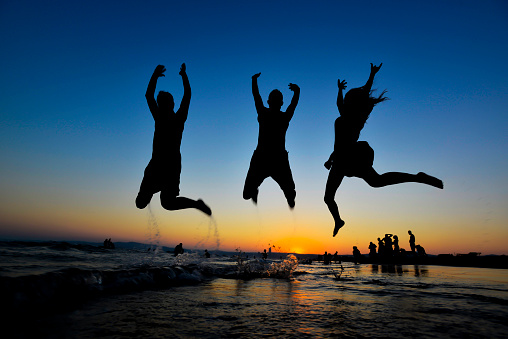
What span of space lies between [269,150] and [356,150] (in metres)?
1.82

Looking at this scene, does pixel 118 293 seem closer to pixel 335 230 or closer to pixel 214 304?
pixel 214 304

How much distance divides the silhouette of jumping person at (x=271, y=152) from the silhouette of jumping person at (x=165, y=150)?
1.53 meters

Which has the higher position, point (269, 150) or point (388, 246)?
point (269, 150)

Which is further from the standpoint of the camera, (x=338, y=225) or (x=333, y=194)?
(x=338, y=225)

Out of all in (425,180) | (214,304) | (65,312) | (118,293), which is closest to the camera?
(65,312)

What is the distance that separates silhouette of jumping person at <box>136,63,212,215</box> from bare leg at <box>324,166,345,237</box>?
3.19m

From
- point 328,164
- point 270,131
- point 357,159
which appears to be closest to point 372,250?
point 328,164

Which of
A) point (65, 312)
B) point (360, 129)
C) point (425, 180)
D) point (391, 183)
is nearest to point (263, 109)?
point (360, 129)

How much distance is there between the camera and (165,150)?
588cm

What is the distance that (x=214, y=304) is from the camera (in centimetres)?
348

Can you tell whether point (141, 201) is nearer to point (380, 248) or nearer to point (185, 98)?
point (185, 98)

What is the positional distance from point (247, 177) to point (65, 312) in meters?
3.83

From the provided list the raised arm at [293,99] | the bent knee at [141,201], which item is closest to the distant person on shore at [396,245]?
the raised arm at [293,99]

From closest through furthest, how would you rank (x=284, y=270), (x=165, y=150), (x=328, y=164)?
(x=165, y=150) → (x=328, y=164) → (x=284, y=270)
